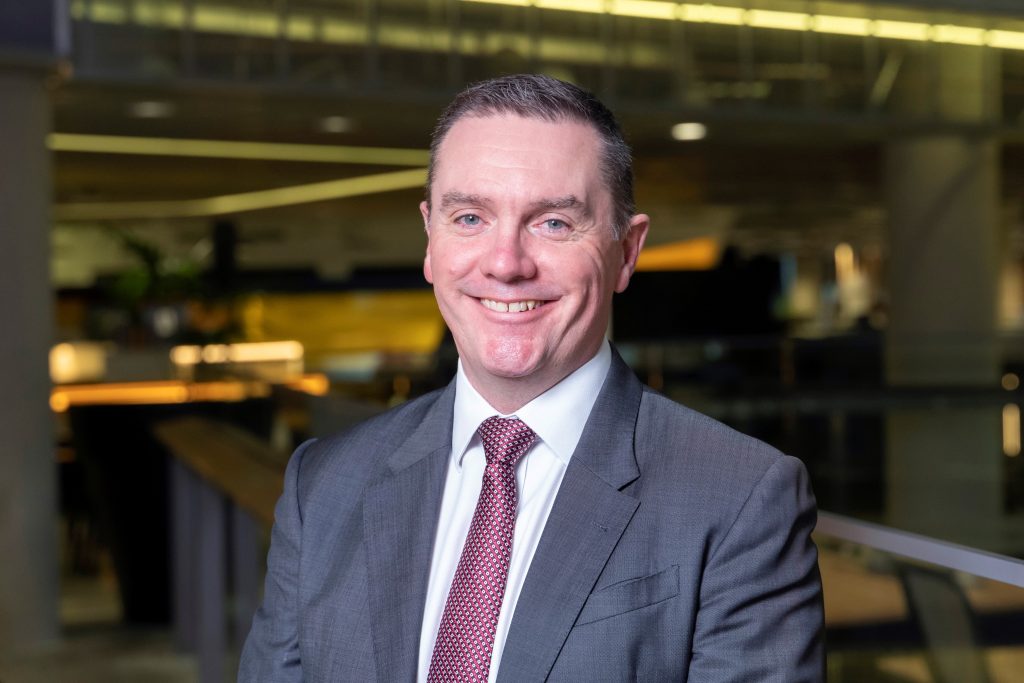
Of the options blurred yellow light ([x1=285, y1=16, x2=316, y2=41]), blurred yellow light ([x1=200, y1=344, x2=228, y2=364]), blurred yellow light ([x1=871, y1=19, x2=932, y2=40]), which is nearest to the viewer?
blurred yellow light ([x1=871, y1=19, x2=932, y2=40])

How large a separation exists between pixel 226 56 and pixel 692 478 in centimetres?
831

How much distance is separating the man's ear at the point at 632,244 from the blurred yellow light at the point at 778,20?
7695 mm

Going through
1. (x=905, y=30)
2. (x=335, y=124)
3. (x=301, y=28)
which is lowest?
(x=905, y=30)

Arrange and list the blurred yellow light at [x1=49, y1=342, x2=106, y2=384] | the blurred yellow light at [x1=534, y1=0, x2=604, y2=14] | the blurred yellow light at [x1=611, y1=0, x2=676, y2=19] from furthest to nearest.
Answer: the blurred yellow light at [x1=49, y1=342, x2=106, y2=384], the blurred yellow light at [x1=611, y1=0, x2=676, y2=19], the blurred yellow light at [x1=534, y1=0, x2=604, y2=14]

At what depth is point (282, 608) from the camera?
5.04ft

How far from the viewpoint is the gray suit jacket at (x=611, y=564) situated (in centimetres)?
125

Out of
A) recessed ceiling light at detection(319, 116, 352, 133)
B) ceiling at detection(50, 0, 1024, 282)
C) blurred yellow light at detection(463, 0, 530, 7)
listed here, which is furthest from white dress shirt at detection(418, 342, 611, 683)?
recessed ceiling light at detection(319, 116, 352, 133)

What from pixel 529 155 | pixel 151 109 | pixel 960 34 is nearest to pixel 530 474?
pixel 529 155

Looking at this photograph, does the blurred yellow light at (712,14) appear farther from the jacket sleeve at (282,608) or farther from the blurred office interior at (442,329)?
the jacket sleeve at (282,608)

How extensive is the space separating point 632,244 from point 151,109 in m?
9.97

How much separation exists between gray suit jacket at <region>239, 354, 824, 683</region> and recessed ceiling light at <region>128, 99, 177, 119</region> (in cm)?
909

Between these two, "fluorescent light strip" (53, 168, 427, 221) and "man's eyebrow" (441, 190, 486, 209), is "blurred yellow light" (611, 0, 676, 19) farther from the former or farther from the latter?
"man's eyebrow" (441, 190, 486, 209)

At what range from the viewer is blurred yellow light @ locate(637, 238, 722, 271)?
3059 cm

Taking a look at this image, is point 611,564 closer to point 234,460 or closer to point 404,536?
point 404,536
